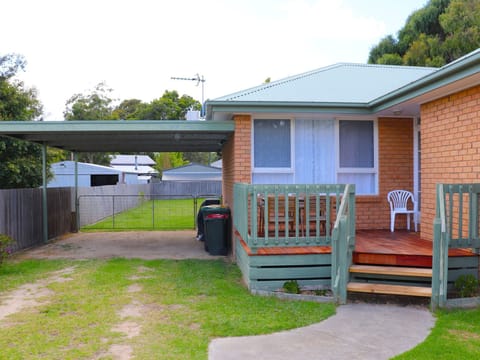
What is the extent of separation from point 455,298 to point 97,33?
20647mm

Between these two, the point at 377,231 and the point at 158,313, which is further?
the point at 377,231

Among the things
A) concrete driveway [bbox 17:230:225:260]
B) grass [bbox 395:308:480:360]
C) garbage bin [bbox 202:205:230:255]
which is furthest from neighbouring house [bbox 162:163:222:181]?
grass [bbox 395:308:480:360]

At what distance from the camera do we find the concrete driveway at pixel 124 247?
9867 millimetres

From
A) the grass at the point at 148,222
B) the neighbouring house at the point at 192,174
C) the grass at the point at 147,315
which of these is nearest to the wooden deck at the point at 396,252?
the grass at the point at 147,315

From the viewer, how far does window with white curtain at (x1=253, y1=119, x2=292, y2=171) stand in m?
8.74

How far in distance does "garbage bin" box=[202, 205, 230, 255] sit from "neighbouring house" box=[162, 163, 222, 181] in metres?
26.3

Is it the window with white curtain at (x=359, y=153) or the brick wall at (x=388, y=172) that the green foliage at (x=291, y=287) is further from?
the window with white curtain at (x=359, y=153)

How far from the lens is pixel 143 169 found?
148 feet

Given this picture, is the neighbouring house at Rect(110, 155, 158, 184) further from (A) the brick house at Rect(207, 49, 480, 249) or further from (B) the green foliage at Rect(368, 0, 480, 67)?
(A) the brick house at Rect(207, 49, 480, 249)

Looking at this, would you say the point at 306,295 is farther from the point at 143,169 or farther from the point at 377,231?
the point at 143,169

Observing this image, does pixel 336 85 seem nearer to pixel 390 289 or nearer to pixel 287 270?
pixel 287 270

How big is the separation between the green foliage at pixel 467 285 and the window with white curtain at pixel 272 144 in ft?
12.8

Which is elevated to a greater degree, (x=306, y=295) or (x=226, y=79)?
(x=226, y=79)

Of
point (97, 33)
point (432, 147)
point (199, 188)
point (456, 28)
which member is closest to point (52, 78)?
point (199, 188)
